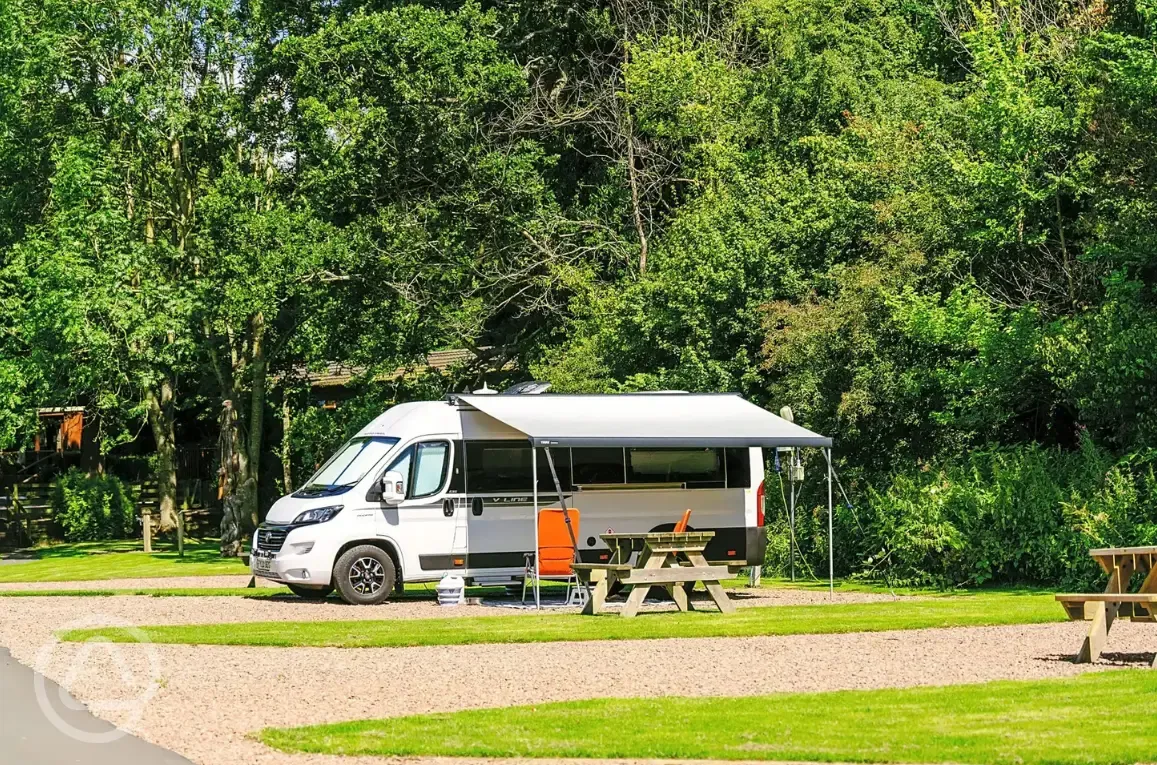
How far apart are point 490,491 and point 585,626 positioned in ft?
12.9

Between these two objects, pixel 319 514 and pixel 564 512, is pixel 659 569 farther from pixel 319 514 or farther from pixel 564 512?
pixel 319 514

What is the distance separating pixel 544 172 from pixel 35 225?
12026 millimetres

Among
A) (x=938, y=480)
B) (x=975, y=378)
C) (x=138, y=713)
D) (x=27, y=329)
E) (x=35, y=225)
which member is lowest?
(x=138, y=713)

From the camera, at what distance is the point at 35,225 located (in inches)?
1468

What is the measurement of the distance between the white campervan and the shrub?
21.9 m

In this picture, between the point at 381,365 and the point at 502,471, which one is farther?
the point at 381,365

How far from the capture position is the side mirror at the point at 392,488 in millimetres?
19516

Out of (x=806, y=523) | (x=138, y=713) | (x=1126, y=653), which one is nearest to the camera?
(x=138, y=713)

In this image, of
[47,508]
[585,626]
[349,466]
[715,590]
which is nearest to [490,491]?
[349,466]

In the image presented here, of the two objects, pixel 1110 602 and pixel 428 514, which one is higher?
pixel 428 514

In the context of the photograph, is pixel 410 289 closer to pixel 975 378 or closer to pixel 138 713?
pixel 975 378

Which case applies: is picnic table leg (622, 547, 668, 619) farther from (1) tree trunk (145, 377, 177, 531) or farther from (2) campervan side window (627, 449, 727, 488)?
(1) tree trunk (145, 377, 177, 531)

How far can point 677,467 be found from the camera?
20.4 meters

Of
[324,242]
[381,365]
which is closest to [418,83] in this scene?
[324,242]
